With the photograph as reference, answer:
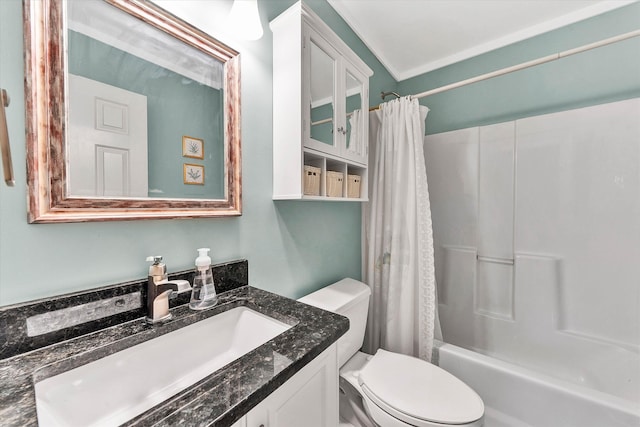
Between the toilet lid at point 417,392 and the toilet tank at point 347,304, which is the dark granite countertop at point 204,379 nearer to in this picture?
the toilet tank at point 347,304

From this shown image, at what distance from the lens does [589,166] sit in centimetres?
146

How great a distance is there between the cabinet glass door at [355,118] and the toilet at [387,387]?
2.34ft

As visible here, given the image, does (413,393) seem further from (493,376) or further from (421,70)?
(421,70)

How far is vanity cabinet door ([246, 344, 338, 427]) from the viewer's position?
0.50 meters

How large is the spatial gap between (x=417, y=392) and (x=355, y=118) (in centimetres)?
129

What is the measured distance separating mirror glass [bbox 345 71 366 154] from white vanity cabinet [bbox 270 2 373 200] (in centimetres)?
1

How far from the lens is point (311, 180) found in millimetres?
1072

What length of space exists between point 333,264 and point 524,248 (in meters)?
1.28

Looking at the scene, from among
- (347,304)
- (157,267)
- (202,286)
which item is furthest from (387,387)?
(157,267)

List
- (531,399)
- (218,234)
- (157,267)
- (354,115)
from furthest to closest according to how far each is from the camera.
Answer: (354,115) → (531,399) → (218,234) → (157,267)

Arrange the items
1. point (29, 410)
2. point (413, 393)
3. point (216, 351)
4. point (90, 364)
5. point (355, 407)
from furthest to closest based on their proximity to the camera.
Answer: point (355, 407) < point (413, 393) < point (216, 351) < point (90, 364) < point (29, 410)

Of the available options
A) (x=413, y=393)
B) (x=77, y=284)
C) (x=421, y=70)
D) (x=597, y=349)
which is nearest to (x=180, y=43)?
(x=77, y=284)

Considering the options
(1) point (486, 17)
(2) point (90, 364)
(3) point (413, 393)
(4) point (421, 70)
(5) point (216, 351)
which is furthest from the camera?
(4) point (421, 70)

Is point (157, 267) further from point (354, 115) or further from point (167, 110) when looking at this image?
point (354, 115)
